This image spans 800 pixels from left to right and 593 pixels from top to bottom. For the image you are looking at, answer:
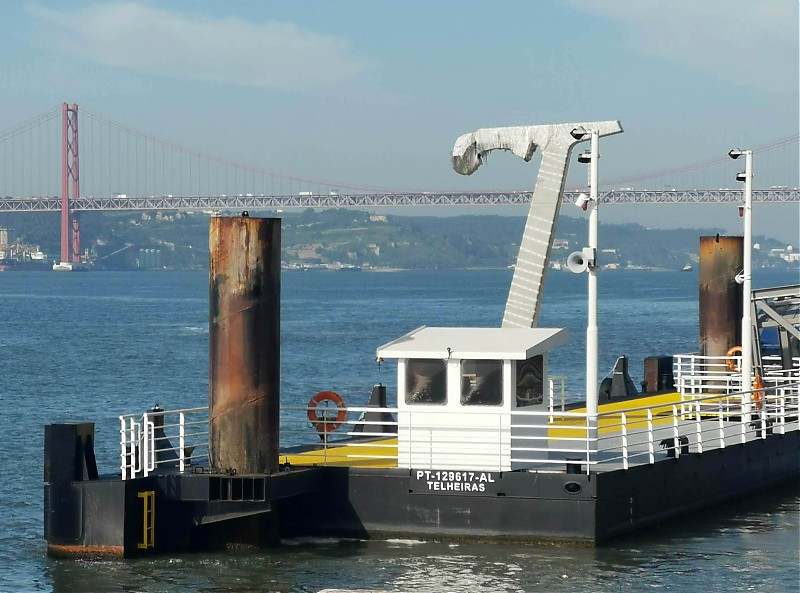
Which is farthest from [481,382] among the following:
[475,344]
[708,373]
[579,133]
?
[708,373]

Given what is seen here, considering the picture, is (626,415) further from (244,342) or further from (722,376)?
(722,376)

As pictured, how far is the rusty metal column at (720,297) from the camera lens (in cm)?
3584

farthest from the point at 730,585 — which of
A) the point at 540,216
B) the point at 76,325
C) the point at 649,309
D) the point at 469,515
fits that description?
the point at 649,309

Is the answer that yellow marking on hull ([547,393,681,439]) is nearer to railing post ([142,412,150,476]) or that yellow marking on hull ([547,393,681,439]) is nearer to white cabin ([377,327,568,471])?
white cabin ([377,327,568,471])

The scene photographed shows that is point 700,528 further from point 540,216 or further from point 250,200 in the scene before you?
point 250,200

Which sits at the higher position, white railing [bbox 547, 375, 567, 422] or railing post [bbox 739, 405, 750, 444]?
white railing [bbox 547, 375, 567, 422]

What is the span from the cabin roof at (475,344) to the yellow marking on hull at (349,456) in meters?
1.35

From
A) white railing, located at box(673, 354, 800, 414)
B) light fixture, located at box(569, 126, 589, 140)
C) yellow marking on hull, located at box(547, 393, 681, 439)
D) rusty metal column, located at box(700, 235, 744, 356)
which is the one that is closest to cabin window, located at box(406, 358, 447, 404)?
yellow marking on hull, located at box(547, 393, 681, 439)

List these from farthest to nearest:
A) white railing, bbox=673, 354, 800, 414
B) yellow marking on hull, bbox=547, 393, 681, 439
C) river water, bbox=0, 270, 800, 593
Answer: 1. white railing, bbox=673, 354, 800, 414
2. yellow marking on hull, bbox=547, 393, 681, 439
3. river water, bbox=0, 270, 800, 593

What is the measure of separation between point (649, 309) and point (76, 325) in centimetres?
4748

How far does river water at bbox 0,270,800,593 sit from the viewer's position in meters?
19.8

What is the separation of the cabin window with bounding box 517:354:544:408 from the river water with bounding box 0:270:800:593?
1.99 meters

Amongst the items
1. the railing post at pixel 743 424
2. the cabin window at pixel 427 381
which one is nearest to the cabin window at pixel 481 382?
the cabin window at pixel 427 381

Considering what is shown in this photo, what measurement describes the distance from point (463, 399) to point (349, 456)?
1991 mm
